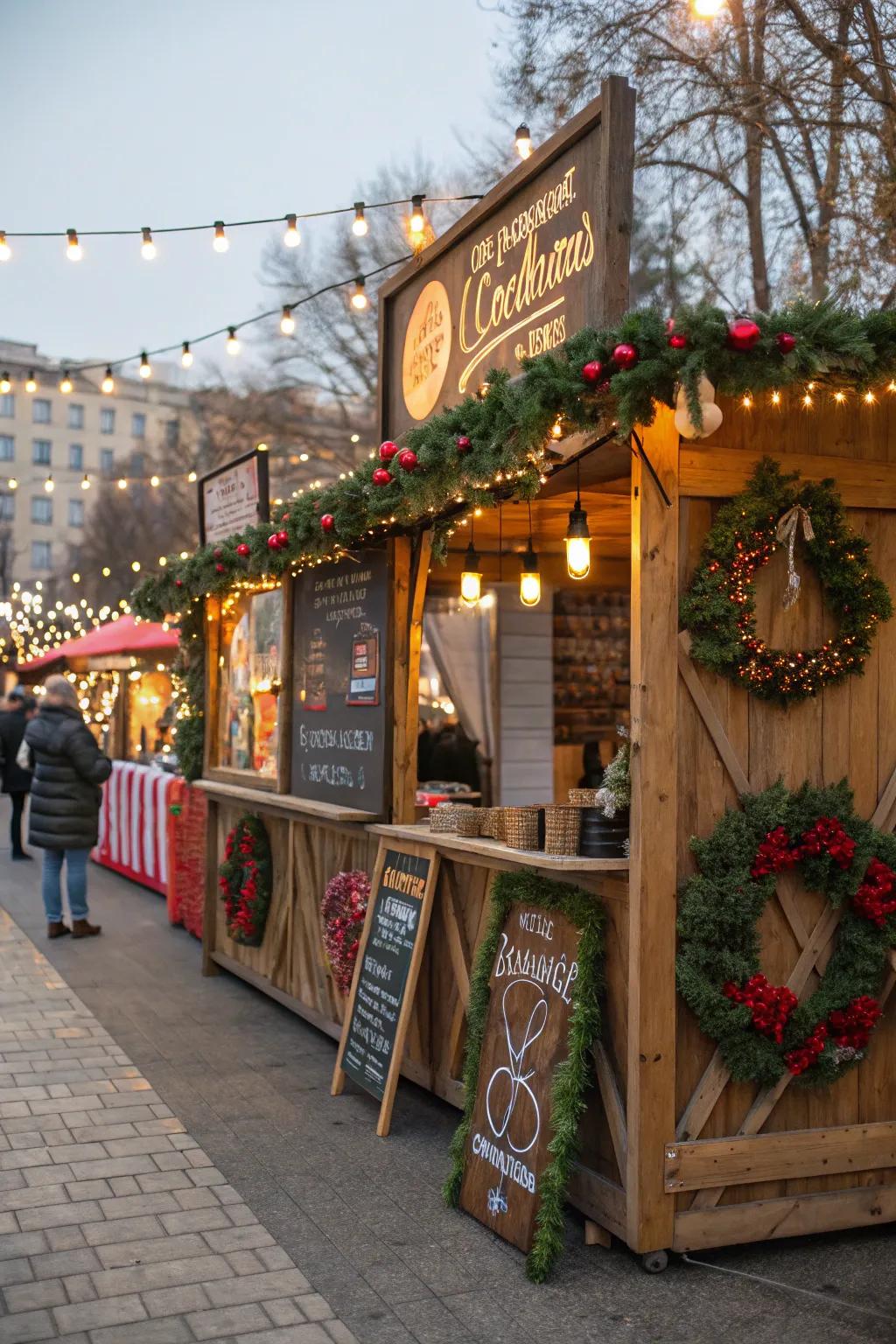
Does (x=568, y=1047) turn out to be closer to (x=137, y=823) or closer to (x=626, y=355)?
(x=626, y=355)

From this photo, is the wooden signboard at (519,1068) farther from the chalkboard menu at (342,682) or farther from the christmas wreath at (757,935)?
the chalkboard menu at (342,682)

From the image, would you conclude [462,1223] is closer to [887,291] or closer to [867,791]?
[867,791]

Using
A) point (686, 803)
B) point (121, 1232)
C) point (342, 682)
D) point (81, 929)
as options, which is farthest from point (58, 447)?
point (686, 803)

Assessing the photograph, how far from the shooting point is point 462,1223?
452 cm

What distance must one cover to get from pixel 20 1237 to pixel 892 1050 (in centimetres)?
310

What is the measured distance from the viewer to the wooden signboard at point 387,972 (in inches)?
217

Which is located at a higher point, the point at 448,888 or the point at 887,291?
the point at 887,291

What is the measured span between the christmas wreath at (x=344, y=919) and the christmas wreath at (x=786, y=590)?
8.69ft

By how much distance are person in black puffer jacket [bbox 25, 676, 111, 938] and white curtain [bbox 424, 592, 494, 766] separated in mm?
3435

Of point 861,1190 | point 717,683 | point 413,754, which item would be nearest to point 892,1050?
point 861,1190

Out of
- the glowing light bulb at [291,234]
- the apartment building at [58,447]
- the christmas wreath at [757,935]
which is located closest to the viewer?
the christmas wreath at [757,935]

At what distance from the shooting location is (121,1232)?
4371 millimetres

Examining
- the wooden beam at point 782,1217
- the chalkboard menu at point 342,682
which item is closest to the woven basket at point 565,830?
the wooden beam at point 782,1217

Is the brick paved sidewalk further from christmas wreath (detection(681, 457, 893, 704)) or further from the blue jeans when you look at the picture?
the blue jeans
